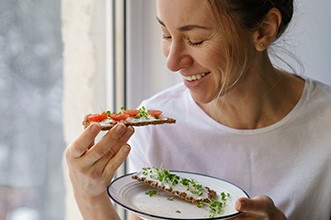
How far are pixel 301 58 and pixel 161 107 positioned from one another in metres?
0.53

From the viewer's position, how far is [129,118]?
1390 millimetres

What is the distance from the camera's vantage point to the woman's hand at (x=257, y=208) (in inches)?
45.0

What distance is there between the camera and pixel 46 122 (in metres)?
1.74

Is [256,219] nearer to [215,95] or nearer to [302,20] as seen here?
[215,95]

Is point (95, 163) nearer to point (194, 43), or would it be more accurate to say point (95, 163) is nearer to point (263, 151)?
point (194, 43)

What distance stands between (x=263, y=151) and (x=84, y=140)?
1.88 feet

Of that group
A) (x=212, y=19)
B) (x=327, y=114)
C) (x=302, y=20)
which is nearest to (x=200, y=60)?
(x=212, y=19)

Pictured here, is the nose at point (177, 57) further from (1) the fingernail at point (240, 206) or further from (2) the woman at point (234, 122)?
(1) the fingernail at point (240, 206)

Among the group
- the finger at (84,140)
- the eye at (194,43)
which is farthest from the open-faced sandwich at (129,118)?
the eye at (194,43)

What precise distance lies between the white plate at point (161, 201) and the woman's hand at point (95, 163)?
0.05 m

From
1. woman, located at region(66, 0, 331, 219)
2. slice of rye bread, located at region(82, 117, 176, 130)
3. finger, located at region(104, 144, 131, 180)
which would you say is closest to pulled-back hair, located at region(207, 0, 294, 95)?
woman, located at region(66, 0, 331, 219)

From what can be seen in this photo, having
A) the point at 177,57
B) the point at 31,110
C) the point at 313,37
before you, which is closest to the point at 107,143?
the point at 177,57

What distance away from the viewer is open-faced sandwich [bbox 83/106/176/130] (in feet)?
4.39

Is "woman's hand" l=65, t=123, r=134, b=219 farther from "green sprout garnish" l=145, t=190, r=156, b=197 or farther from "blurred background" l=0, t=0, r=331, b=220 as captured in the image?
"blurred background" l=0, t=0, r=331, b=220
